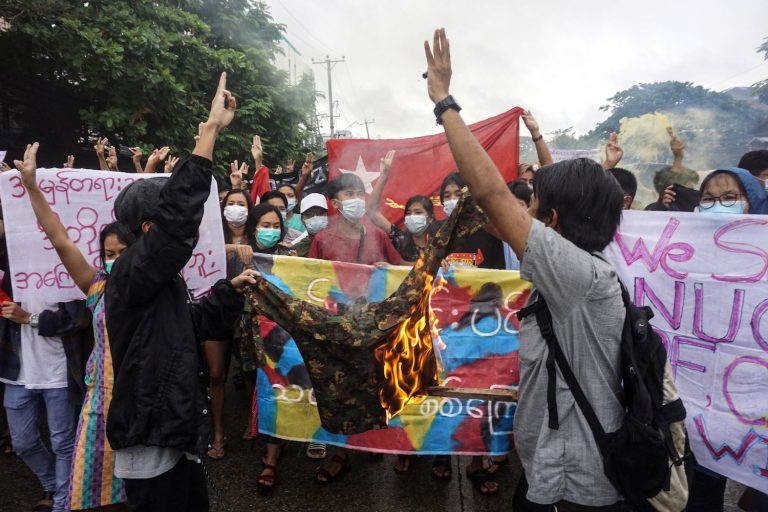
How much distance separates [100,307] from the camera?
1991 mm

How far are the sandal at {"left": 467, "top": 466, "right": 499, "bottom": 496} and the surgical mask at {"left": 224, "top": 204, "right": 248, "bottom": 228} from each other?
8.24ft

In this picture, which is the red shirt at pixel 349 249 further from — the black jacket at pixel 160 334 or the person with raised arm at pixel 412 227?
the black jacket at pixel 160 334

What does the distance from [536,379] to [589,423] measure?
0.64ft

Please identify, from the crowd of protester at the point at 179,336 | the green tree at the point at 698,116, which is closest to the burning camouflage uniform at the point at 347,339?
the crowd of protester at the point at 179,336

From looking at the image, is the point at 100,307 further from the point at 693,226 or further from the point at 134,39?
the point at 134,39

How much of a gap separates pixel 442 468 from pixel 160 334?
2181 millimetres

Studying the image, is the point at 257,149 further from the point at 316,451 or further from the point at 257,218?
the point at 316,451

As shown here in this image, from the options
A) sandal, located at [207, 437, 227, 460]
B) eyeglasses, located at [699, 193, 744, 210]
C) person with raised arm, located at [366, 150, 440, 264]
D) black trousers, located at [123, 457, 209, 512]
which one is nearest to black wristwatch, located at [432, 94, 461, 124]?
black trousers, located at [123, 457, 209, 512]

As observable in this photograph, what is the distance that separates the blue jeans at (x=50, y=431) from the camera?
2734 millimetres

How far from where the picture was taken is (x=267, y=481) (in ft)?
10.2

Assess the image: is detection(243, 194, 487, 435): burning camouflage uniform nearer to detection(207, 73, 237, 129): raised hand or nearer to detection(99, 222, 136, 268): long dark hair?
detection(99, 222, 136, 268): long dark hair

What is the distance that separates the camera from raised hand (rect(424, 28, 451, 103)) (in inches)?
59.8

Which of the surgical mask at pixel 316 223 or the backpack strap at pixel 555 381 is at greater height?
the surgical mask at pixel 316 223

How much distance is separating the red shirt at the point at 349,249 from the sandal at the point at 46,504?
2.21 metres
